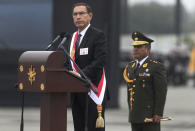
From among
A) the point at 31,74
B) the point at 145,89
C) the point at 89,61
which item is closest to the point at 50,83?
the point at 31,74

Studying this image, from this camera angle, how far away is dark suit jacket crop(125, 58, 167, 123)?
21.9 feet

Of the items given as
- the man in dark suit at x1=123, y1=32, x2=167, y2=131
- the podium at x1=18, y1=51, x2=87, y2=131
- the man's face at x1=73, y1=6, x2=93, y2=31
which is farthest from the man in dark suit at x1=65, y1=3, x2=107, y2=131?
the podium at x1=18, y1=51, x2=87, y2=131

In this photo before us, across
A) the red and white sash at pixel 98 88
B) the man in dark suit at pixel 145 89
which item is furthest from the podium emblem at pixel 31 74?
the man in dark suit at pixel 145 89

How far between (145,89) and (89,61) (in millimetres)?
674

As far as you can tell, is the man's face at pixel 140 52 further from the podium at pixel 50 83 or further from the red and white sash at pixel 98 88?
the podium at pixel 50 83

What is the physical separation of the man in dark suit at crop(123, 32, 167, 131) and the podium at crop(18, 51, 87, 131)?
1.05 metres

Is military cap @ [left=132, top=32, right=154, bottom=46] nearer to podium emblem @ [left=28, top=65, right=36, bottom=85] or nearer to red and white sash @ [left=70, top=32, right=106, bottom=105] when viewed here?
red and white sash @ [left=70, top=32, right=106, bottom=105]

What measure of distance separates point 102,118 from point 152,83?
0.70 meters

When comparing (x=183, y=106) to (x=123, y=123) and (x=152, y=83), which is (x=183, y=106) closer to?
(x=123, y=123)

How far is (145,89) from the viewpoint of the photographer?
6.75 meters

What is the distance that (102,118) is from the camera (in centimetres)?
646

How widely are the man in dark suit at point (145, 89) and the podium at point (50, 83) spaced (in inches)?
41.5

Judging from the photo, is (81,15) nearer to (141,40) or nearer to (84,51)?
(84,51)

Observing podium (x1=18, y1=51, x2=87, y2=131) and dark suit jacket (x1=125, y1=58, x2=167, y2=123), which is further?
dark suit jacket (x1=125, y1=58, x2=167, y2=123)
